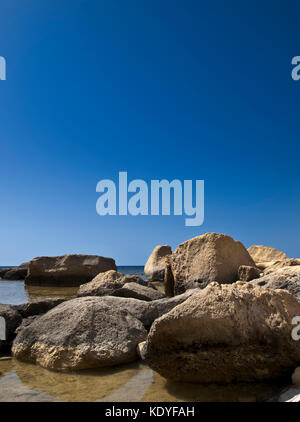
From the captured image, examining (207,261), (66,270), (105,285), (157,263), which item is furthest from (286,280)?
(157,263)

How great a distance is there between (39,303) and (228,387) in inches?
137

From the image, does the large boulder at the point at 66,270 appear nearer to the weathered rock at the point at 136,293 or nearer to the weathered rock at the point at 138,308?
the weathered rock at the point at 136,293

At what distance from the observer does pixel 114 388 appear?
10.2 ft

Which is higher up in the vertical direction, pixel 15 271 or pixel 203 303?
pixel 203 303

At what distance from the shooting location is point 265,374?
3.15 metres

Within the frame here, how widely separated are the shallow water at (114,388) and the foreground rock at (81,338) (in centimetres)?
14

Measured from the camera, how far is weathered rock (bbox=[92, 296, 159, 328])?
15.7 feet

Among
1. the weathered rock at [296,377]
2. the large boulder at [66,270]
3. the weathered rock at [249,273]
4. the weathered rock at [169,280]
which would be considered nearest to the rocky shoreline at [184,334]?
the weathered rock at [296,377]

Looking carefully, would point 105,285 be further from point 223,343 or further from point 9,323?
point 223,343

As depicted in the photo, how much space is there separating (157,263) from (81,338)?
18.5 metres

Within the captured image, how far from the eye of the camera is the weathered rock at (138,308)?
15.7 feet
